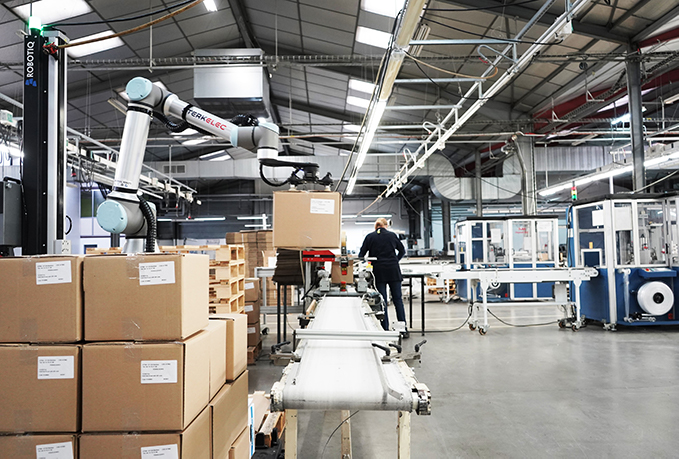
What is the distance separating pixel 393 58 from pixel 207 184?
16.6 metres

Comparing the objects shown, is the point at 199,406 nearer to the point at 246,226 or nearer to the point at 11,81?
the point at 11,81

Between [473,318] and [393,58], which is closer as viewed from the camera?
[393,58]

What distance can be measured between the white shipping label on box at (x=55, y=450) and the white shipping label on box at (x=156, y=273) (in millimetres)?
692

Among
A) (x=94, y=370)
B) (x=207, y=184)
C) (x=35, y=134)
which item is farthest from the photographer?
(x=207, y=184)

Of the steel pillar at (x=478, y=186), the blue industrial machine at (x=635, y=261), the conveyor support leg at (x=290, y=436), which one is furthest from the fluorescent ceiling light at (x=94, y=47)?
the steel pillar at (x=478, y=186)

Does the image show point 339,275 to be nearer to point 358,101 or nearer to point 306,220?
point 306,220

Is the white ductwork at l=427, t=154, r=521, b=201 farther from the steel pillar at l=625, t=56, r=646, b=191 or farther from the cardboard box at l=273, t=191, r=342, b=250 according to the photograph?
the cardboard box at l=273, t=191, r=342, b=250

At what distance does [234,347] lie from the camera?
2309 millimetres

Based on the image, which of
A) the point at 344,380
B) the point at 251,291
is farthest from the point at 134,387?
the point at 251,291

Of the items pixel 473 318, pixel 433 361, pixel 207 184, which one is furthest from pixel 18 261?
pixel 207 184

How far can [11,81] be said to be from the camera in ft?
25.0

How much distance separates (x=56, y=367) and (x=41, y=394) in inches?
4.8

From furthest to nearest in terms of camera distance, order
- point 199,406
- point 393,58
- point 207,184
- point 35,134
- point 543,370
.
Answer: point 207,184, point 543,370, point 393,58, point 35,134, point 199,406

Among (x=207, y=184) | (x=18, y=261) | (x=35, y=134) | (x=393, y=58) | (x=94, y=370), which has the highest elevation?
(x=207, y=184)
